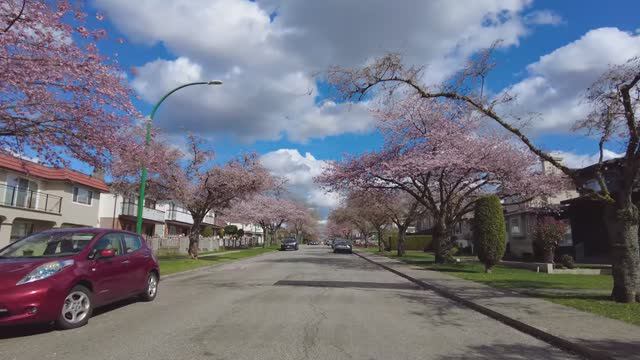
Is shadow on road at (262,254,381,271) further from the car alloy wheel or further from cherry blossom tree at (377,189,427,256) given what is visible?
the car alloy wheel

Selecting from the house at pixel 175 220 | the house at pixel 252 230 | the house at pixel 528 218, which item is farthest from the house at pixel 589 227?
the house at pixel 252 230

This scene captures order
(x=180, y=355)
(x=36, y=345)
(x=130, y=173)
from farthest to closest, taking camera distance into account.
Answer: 1. (x=130, y=173)
2. (x=36, y=345)
3. (x=180, y=355)

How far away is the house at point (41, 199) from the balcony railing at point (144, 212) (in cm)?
569

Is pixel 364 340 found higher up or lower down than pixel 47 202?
lower down

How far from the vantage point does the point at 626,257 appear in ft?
35.9

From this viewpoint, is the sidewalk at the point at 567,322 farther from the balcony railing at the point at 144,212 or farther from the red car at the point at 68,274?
the balcony railing at the point at 144,212

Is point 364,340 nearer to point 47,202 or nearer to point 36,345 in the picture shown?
point 36,345

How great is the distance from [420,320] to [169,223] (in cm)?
5732

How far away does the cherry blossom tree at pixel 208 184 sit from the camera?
2819 centimetres

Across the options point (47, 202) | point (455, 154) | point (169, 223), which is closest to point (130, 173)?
point (47, 202)

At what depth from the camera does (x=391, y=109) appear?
991 inches

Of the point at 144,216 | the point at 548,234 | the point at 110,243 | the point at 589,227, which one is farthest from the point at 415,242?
the point at 110,243

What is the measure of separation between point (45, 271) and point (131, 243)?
115 inches

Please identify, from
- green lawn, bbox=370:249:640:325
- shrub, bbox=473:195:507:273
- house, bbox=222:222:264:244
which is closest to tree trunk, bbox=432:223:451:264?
shrub, bbox=473:195:507:273
